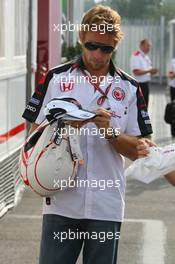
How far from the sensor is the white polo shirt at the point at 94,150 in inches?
144

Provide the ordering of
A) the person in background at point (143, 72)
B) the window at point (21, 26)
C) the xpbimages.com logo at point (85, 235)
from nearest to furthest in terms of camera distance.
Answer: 1. the xpbimages.com logo at point (85, 235)
2. the window at point (21, 26)
3. the person in background at point (143, 72)

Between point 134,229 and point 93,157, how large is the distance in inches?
140

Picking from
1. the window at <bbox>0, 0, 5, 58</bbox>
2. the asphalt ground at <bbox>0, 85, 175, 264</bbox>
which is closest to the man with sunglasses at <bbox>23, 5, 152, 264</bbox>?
the asphalt ground at <bbox>0, 85, 175, 264</bbox>

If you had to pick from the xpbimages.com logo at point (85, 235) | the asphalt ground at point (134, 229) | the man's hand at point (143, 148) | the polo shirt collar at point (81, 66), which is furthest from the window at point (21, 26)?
the xpbimages.com logo at point (85, 235)

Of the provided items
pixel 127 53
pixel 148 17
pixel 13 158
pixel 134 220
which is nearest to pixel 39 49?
pixel 13 158

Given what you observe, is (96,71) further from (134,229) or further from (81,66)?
(134,229)

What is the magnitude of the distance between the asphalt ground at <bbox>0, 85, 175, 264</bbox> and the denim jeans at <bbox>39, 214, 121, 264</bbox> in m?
2.27

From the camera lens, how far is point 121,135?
3668mm

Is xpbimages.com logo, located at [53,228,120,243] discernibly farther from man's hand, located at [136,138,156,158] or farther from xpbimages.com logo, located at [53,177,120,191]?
man's hand, located at [136,138,156,158]

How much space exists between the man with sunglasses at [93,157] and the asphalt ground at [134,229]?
2304 millimetres

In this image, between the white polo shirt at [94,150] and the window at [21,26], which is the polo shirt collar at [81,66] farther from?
the window at [21,26]

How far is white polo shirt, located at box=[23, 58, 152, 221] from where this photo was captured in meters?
3.67

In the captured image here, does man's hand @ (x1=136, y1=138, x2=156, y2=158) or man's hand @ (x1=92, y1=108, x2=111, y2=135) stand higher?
man's hand @ (x1=92, y1=108, x2=111, y2=135)

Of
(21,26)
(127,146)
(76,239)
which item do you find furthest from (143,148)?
(21,26)
